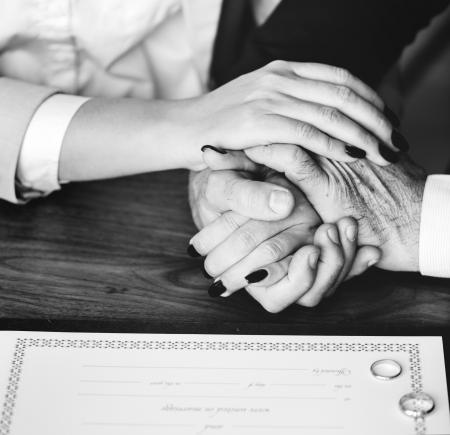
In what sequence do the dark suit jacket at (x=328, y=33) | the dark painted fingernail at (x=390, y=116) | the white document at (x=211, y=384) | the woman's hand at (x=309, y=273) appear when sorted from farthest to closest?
the dark suit jacket at (x=328, y=33) → the dark painted fingernail at (x=390, y=116) → the woman's hand at (x=309, y=273) → the white document at (x=211, y=384)

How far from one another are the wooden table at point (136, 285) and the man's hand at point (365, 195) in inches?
1.3

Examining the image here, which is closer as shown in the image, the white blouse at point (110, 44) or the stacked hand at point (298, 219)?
the stacked hand at point (298, 219)

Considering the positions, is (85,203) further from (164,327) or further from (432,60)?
(432,60)

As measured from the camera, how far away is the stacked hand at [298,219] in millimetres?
644

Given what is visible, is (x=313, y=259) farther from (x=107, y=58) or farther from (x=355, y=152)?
(x=107, y=58)

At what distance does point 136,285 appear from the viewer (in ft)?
2.19

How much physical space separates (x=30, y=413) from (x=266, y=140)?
35 centimetres

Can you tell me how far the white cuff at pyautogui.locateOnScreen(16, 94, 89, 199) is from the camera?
29.5 inches

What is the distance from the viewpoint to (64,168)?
2.52 ft

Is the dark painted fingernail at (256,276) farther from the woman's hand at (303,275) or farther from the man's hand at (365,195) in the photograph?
the man's hand at (365,195)

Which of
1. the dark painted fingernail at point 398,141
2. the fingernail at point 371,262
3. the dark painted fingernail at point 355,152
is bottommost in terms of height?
the fingernail at point 371,262

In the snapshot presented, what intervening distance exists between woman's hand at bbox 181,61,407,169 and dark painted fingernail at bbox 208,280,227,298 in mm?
155

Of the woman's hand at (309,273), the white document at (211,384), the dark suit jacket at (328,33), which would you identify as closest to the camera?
the white document at (211,384)

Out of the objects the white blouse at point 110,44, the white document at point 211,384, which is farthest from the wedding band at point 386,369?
the white blouse at point 110,44
